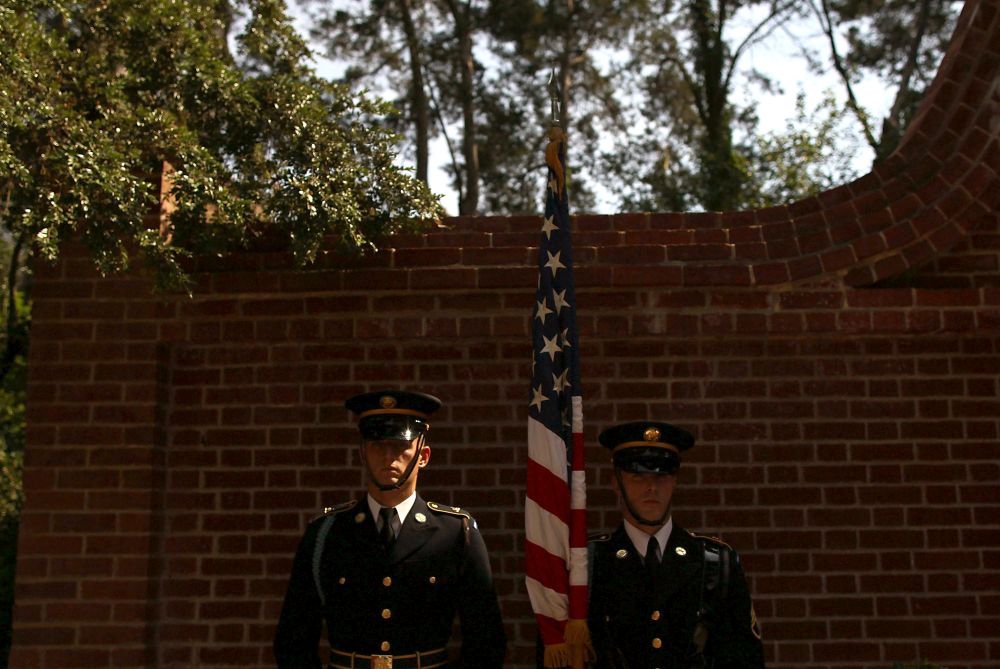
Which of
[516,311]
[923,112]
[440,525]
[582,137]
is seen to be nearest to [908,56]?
[582,137]

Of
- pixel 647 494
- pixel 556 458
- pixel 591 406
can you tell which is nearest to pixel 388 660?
pixel 556 458

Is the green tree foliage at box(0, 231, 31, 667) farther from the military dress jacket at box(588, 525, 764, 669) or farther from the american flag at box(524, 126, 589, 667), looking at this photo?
the military dress jacket at box(588, 525, 764, 669)

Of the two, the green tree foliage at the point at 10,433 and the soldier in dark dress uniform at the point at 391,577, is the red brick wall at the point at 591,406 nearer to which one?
the soldier in dark dress uniform at the point at 391,577

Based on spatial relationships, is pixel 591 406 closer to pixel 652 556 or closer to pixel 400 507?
pixel 652 556

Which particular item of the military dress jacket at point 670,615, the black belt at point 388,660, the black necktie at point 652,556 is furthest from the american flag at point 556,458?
the black belt at point 388,660

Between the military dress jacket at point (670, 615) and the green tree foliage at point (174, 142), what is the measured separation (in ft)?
6.33

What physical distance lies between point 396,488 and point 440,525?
0.85 feet

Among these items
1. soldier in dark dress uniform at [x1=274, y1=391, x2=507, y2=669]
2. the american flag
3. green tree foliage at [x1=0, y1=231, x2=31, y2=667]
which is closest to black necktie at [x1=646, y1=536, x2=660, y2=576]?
the american flag

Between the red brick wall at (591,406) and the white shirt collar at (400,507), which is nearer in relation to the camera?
the white shirt collar at (400,507)

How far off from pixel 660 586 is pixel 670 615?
112mm

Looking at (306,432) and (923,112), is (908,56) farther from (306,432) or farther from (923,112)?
(306,432)

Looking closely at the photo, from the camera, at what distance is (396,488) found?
4043 mm

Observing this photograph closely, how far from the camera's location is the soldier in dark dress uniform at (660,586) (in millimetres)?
3943

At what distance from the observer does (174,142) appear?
5023 mm
